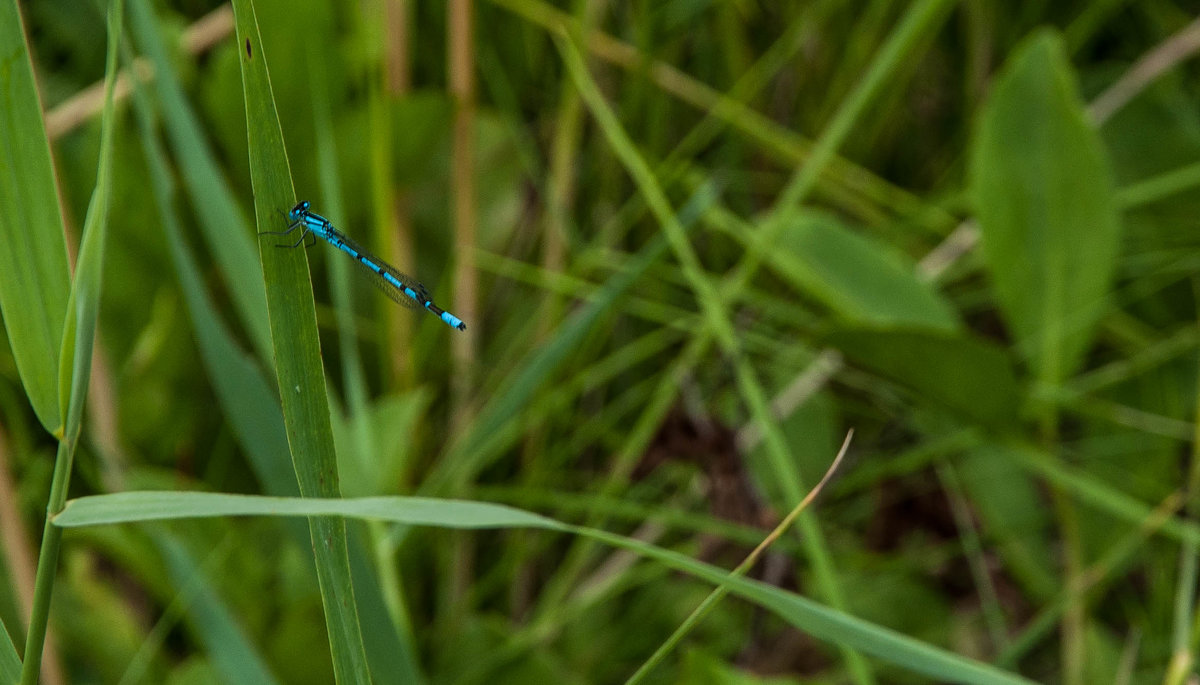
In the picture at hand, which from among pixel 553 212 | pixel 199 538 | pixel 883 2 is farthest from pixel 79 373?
pixel 883 2

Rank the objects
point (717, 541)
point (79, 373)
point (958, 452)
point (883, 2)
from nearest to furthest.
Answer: point (79, 373) < point (717, 541) < point (958, 452) < point (883, 2)

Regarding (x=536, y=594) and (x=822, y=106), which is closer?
(x=536, y=594)

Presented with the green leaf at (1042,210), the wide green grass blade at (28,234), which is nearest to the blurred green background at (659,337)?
the green leaf at (1042,210)

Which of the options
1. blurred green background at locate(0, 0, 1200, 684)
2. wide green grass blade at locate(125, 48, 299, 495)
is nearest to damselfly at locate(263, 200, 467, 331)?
blurred green background at locate(0, 0, 1200, 684)

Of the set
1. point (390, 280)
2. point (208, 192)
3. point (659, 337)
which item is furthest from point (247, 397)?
point (659, 337)

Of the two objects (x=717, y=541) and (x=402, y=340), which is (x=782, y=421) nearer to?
(x=717, y=541)

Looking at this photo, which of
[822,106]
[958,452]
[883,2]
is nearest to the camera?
[958,452]
